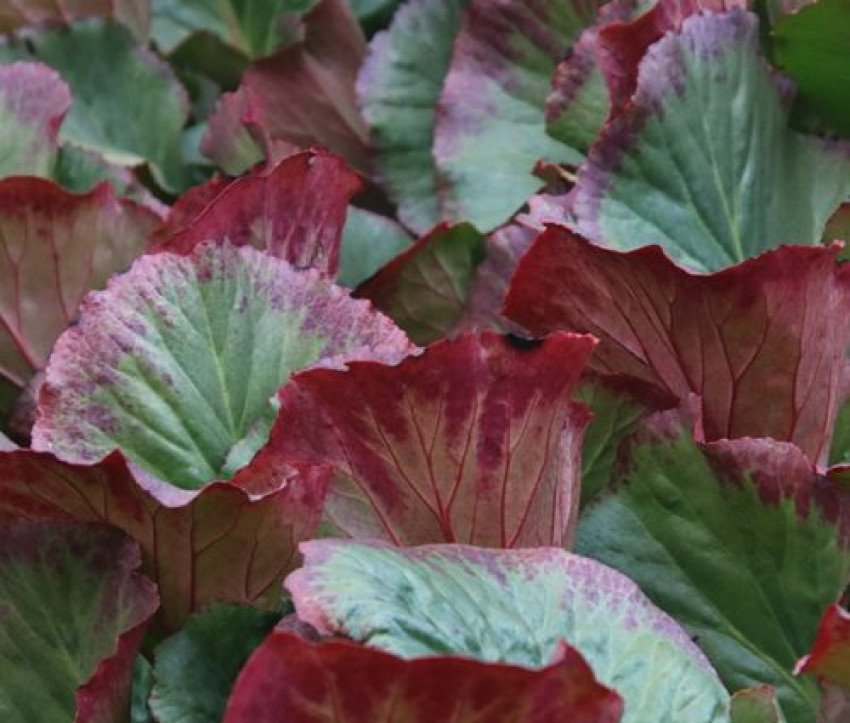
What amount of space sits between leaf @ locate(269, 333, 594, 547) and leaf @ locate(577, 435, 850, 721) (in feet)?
0.14

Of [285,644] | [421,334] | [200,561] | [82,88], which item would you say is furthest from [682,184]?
[82,88]

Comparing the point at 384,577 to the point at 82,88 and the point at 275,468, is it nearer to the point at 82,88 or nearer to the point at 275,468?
the point at 275,468

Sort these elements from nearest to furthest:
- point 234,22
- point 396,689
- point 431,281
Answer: point 396,689, point 431,281, point 234,22

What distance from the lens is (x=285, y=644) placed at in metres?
0.48

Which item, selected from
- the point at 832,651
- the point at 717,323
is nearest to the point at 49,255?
the point at 717,323

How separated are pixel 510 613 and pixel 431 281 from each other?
17.2 inches

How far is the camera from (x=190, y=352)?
73 cm

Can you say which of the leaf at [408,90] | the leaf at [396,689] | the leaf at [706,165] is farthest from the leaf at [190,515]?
the leaf at [408,90]

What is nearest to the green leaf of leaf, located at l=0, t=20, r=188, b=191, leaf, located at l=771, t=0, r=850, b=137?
leaf, located at l=771, t=0, r=850, b=137

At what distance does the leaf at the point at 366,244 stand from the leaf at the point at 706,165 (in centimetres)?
26

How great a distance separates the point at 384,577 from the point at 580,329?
0.81ft

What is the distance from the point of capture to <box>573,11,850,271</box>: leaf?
833 millimetres

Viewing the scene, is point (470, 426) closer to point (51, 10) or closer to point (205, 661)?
point (205, 661)

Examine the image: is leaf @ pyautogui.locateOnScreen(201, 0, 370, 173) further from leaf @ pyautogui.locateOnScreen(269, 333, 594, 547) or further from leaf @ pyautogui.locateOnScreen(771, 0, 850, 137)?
leaf @ pyautogui.locateOnScreen(269, 333, 594, 547)
